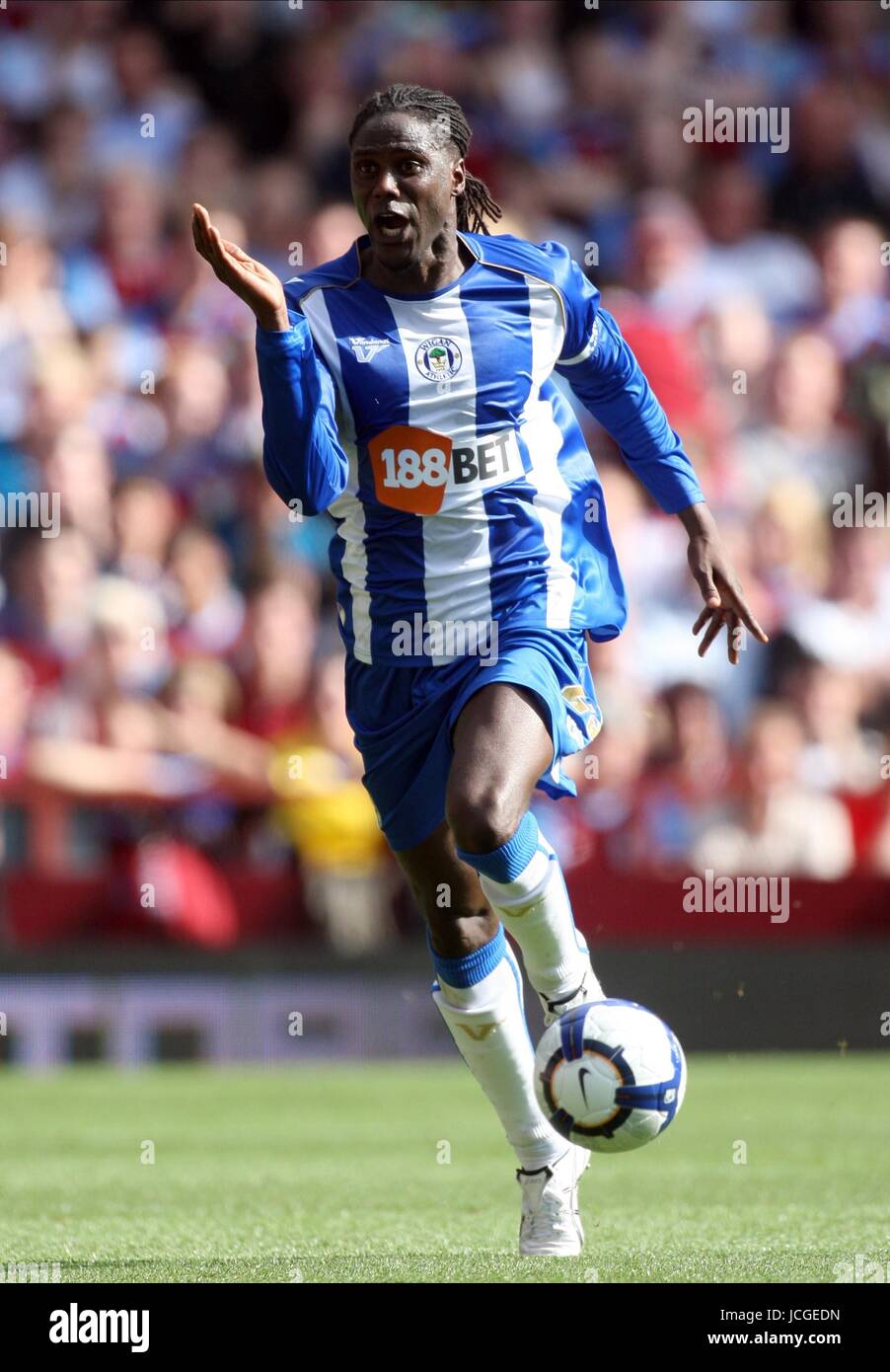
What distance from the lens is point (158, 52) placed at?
45.6ft

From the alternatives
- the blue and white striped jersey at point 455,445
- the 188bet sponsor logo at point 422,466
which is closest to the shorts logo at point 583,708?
the blue and white striped jersey at point 455,445

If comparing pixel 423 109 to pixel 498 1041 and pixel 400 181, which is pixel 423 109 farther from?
pixel 498 1041

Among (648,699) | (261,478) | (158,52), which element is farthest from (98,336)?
(648,699)

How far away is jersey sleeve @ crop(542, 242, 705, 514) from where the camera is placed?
5.38 m

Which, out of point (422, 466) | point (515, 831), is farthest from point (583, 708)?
point (422, 466)

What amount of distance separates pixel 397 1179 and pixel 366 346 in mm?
2690

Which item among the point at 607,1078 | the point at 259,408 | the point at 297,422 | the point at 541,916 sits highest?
the point at 259,408

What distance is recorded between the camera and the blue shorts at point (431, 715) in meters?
5.09

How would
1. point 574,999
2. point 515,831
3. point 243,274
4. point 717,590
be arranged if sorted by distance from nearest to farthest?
1. point 243,274
2. point 515,831
3. point 574,999
4. point 717,590

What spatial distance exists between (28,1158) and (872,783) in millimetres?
4713

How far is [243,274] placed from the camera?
4.57m

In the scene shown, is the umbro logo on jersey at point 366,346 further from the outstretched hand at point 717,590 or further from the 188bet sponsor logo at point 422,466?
the outstretched hand at point 717,590

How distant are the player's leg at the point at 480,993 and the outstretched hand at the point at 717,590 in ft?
2.73

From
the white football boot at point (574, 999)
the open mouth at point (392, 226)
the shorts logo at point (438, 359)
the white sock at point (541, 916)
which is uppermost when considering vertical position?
the open mouth at point (392, 226)
